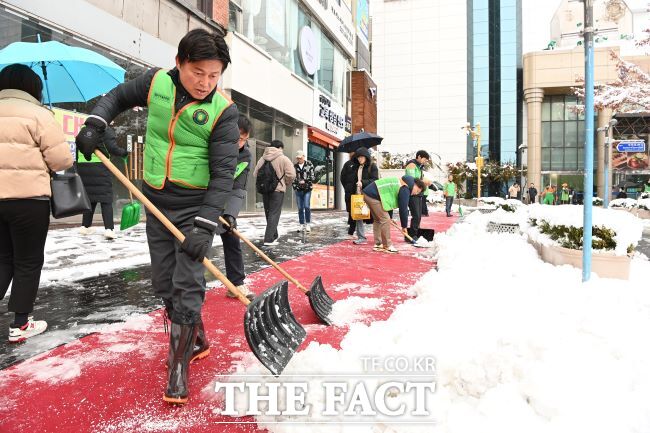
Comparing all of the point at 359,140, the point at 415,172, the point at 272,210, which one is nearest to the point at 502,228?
the point at 415,172

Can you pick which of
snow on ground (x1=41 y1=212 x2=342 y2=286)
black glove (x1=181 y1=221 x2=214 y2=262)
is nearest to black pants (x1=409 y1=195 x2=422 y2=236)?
snow on ground (x1=41 y1=212 x2=342 y2=286)

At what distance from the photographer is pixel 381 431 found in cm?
175

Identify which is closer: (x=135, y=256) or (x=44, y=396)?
(x=44, y=396)

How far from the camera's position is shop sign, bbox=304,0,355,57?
20.0 metres

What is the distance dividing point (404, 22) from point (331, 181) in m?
52.4

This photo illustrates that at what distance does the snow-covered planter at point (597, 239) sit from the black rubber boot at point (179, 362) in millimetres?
4042

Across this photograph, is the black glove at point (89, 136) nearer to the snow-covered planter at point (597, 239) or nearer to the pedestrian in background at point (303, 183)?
the snow-covered planter at point (597, 239)

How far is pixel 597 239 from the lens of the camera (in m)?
4.26

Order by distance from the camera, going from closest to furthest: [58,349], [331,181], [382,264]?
[58,349] → [382,264] → [331,181]

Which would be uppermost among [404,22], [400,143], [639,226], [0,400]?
[404,22]

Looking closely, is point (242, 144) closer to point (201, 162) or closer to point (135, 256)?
point (201, 162)

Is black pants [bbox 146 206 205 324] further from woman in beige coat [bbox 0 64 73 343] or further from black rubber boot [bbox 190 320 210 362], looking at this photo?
woman in beige coat [bbox 0 64 73 343]

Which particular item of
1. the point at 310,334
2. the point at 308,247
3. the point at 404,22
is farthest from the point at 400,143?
the point at 310,334

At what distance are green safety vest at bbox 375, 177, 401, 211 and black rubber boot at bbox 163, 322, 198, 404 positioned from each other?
15.7 ft
